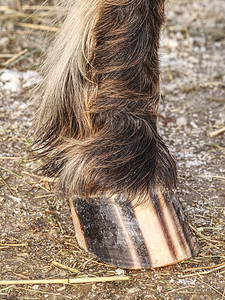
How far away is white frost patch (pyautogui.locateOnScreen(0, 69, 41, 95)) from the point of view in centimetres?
229

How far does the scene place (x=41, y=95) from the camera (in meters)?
1.55

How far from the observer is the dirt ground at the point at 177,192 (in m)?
1.35

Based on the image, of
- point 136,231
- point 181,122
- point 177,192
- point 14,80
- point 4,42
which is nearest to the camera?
point 136,231

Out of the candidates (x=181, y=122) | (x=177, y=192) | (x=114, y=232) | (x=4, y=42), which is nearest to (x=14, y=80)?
(x=4, y=42)

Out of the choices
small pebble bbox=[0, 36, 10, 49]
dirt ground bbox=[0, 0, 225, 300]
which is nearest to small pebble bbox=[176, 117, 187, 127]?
dirt ground bbox=[0, 0, 225, 300]

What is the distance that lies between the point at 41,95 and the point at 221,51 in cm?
166

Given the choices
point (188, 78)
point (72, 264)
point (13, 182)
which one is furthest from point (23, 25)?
point (72, 264)

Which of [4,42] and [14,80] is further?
[4,42]

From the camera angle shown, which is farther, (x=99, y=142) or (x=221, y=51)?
(x=221, y=51)

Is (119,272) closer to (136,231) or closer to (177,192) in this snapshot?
(136,231)

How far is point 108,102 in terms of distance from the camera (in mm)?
1414

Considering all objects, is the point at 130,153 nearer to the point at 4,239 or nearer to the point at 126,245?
the point at 126,245

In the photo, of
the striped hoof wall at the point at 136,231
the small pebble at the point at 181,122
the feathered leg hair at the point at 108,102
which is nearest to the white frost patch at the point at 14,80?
the small pebble at the point at 181,122

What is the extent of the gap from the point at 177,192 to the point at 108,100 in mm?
503
